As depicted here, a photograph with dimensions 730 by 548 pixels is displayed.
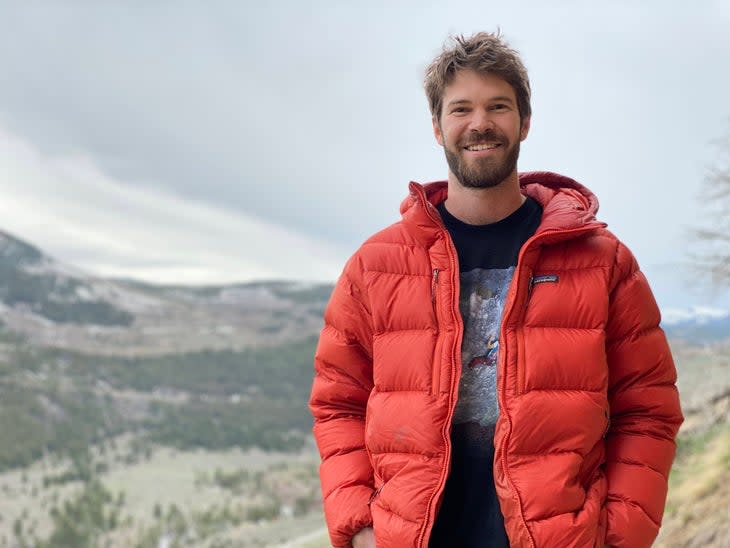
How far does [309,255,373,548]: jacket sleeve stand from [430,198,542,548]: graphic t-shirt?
0.27m

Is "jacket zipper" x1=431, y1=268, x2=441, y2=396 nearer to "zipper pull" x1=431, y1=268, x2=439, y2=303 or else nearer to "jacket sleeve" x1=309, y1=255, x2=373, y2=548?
"zipper pull" x1=431, y1=268, x2=439, y2=303

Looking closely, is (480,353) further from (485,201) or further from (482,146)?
(482,146)

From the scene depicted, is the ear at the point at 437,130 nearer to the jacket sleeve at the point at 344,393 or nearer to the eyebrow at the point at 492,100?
the eyebrow at the point at 492,100

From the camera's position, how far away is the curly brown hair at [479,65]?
2.19 meters

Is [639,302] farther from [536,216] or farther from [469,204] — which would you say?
[469,204]

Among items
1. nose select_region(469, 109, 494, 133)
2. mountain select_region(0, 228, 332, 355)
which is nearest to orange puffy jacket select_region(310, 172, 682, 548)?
nose select_region(469, 109, 494, 133)

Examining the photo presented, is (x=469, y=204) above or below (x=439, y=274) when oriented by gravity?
above

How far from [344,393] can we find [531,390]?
1.84 ft

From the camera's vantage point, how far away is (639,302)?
219 centimetres

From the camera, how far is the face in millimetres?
2162

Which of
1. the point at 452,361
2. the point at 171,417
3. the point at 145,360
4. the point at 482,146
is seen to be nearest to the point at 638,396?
the point at 452,361

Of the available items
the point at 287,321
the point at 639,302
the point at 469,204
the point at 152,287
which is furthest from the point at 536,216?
the point at 152,287

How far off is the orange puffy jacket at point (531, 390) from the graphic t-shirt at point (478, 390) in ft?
0.24

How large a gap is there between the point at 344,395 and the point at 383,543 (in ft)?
1.43
